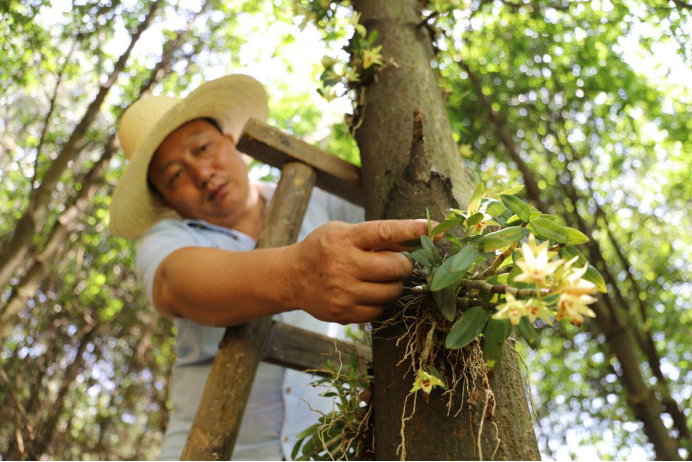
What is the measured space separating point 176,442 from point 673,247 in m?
5.63

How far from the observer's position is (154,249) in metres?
2.04

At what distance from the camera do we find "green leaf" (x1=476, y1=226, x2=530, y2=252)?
3.34ft

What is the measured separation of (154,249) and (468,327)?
135cm

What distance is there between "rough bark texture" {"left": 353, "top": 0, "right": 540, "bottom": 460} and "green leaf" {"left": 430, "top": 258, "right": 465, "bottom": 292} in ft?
0.72

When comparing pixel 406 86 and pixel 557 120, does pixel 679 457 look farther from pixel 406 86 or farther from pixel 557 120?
pixel 406 86

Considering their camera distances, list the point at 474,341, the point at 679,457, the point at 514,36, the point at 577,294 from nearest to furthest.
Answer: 1. the point at 577,294
2. the point at 474,341
3. the point at 679,457
4. the point at 514,36

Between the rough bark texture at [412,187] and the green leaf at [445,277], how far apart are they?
22 cm

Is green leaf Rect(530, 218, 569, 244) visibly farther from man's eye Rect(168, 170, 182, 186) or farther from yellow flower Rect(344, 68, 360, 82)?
man's eye Rect(168, 170, 182, 186)

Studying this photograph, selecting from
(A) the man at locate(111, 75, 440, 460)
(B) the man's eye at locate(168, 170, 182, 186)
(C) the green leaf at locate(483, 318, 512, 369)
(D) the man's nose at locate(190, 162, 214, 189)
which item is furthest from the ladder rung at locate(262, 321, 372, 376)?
(C) the green leaf at locate(483, 318, 512, 369)

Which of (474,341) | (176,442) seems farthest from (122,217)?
(474,341)

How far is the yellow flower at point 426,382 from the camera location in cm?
102

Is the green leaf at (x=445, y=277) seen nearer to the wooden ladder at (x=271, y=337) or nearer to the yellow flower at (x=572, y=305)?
the yellow flower at (x=572, y=305)

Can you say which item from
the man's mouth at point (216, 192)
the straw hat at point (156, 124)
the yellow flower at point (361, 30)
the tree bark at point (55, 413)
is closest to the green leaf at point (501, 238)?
the yellow flower at point (361, 30)

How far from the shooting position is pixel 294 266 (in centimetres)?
134
